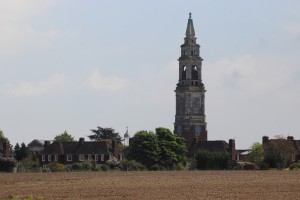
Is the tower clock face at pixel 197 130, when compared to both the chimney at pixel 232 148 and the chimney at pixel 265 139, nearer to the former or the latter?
the chimney at pixel 265 139

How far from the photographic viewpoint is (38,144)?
650 feet

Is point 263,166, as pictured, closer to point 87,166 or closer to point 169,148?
point 169,148

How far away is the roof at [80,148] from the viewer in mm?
147012

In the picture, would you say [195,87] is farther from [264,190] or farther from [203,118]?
[264,190]

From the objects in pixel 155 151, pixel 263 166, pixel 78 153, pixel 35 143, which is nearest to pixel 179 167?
pixel 155 151

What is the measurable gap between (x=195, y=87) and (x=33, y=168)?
80.2 m

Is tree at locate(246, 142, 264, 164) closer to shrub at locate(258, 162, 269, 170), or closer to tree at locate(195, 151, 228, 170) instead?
tree at locate(195, 151, 228, 170)

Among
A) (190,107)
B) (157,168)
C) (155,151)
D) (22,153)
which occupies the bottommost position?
(157,168)

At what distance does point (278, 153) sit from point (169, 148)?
16162 millimetres

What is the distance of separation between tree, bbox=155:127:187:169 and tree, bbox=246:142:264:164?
12.7 metres

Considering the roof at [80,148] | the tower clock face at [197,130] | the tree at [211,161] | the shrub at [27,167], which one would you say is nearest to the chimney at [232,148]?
the tree at [211,161]

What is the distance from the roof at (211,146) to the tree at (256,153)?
7.22 metres

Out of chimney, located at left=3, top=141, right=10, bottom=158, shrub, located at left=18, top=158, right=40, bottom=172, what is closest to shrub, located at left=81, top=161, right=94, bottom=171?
shrub, located at left=18, top=158, right=40, bottom=172

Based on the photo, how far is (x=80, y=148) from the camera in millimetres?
148375
